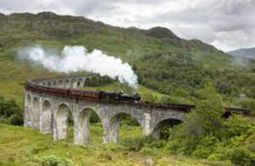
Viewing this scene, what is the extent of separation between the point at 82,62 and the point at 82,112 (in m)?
62.6

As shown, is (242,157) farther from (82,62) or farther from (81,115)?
(82,62)

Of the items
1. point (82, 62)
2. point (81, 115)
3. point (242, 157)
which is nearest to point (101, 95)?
point (81, 115)

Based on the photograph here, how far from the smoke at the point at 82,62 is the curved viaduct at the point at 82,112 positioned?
16.0m

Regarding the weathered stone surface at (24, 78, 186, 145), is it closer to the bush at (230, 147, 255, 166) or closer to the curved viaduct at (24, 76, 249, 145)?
the curved viaduct at (24, 76, 249, 145)

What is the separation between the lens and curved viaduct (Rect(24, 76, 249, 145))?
52.1 m

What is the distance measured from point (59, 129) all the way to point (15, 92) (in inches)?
2519

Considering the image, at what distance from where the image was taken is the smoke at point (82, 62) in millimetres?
85375

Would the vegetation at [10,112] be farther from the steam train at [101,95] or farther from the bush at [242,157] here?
the bush at [242,157]

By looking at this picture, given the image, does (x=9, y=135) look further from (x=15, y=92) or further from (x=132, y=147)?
(x=15, y=92)

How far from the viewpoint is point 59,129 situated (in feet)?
227

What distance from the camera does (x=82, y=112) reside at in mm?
62250

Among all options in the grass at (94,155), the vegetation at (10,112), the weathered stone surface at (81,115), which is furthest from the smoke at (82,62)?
the grass at (94,155)

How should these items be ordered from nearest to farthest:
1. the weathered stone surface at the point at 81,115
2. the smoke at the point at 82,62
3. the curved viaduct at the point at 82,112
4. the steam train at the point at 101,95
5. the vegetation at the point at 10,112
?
the curved viaduct at the point at 82,112
the weathered stone surface at the point at 81,115
the steam train at the point at 101,95
the smoke at the point at 82,62
the vegetation at the point at 10,112

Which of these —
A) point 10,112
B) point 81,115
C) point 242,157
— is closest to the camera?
point 242,157
